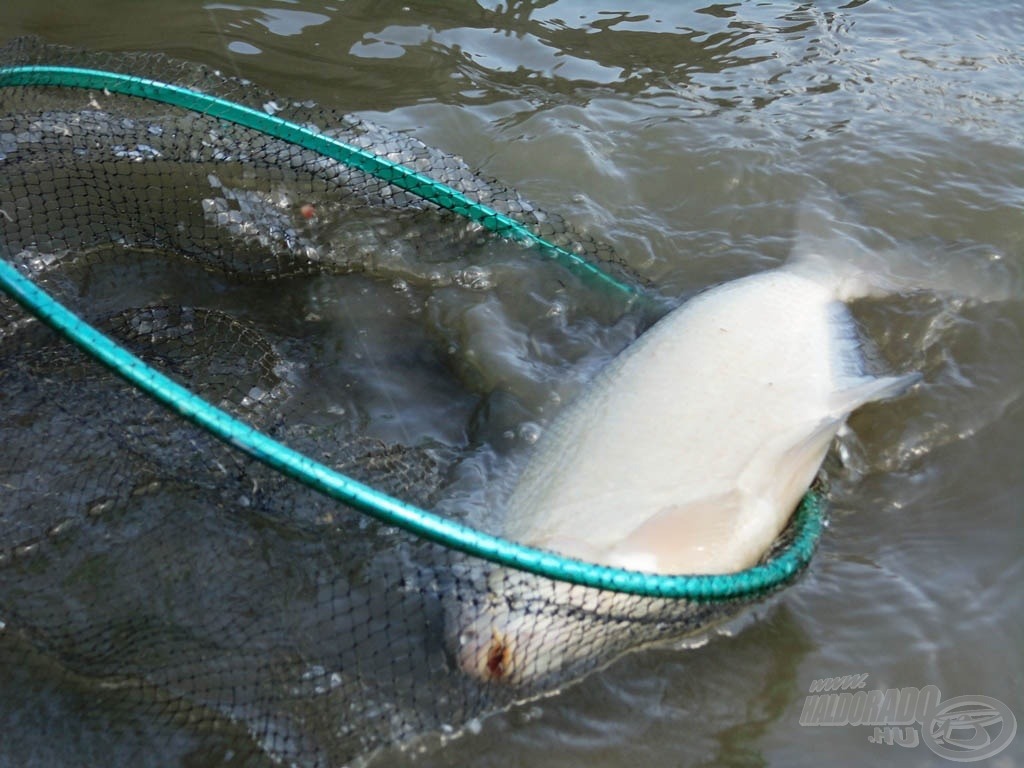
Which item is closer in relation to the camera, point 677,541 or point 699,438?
point 677,541

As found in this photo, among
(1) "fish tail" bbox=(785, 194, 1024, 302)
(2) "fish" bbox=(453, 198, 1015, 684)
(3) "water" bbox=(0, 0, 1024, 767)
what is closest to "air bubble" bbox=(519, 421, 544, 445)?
(2) "fish" bbox=(453, 198, 1015, 684)

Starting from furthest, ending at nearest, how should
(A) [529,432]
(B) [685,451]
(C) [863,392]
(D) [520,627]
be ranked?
(A) [529,432] < (C) [863,392] < (B) [685,451] < (D) [520,627]

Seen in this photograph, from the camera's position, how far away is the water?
2.64 meters

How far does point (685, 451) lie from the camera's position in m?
2.90

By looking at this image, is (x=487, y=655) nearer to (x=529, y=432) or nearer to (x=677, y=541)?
(x=677, y=541)

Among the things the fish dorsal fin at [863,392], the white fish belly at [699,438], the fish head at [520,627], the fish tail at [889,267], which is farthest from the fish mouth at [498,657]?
the fish tail at [889,267]

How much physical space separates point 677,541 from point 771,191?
2783mm

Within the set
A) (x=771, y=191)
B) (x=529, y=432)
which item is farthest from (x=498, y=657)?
(x=771, y=191)

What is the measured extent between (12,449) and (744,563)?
7.75 feet

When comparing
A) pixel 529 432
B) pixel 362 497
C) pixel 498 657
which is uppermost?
pixel 362 497

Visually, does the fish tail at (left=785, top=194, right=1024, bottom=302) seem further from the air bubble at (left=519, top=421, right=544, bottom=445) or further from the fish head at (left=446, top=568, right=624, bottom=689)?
the fish head at (left=446, top=568, right=624, bottom=689)

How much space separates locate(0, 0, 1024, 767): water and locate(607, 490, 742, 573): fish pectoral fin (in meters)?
0.31

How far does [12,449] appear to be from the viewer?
10.2 ft

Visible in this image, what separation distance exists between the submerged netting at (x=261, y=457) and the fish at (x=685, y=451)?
32 millimetres
